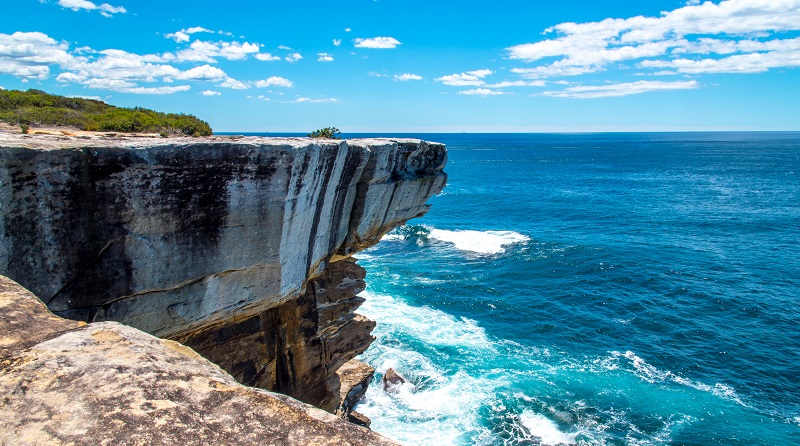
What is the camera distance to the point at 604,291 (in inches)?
1407

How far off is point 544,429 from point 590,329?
10.7m

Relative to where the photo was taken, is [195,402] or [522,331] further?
[522,331]

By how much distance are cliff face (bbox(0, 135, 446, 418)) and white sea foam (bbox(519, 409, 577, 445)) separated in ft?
41.8

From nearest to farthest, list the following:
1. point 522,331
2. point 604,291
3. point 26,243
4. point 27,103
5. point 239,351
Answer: point 26,243
point 239,351
point 27,103
point 522,331
point 604,291

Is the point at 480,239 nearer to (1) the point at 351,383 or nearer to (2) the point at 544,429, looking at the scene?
(2) the point at 544,429

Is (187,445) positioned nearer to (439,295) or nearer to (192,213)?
(192,213)

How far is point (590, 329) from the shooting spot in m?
30.3

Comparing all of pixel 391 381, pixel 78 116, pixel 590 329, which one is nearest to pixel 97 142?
pixel 78 116

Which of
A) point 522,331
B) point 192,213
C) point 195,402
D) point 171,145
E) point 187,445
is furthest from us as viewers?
point 522,331

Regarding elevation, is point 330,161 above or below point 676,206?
above

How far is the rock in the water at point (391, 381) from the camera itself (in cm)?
2497

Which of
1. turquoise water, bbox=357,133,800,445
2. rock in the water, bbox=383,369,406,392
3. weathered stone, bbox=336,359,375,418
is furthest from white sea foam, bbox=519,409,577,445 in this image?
weathered stone, bbox=336,359,375,418

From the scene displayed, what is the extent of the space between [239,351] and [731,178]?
111 m

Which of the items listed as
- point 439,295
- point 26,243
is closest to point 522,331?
point 439,295
